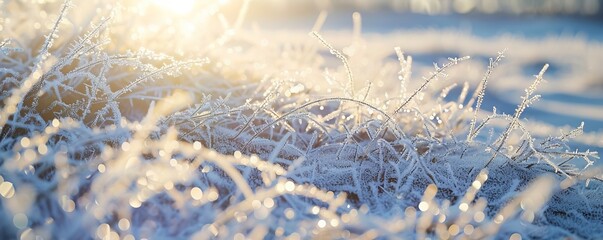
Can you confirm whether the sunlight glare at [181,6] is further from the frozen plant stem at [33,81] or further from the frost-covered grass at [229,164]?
the frozen plant stem at [33,81]

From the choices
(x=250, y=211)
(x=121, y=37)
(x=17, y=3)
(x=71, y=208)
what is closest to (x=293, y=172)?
(x=250, y=211)

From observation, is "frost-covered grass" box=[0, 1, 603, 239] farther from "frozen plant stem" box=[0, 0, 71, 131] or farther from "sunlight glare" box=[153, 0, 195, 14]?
"sunlight glare" box=[153, 0, 195, 14]

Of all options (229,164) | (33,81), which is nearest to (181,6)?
(33,81)

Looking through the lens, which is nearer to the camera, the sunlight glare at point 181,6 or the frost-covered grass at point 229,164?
the frost-covered grass at point 229,164

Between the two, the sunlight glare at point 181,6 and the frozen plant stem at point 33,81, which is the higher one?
the sunlight glare at point 181,6

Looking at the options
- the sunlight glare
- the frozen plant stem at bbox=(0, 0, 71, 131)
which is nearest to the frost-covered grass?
the frozen plant stem at bbox=(0, 0, 71, 131)

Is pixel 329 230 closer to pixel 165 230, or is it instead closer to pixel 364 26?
pixel 165 230

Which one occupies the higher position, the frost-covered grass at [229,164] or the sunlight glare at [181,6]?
the sunlight glare at [181,6]

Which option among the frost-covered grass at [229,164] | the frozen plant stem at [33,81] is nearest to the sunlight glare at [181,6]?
the frost-covered grass at [229,164]
